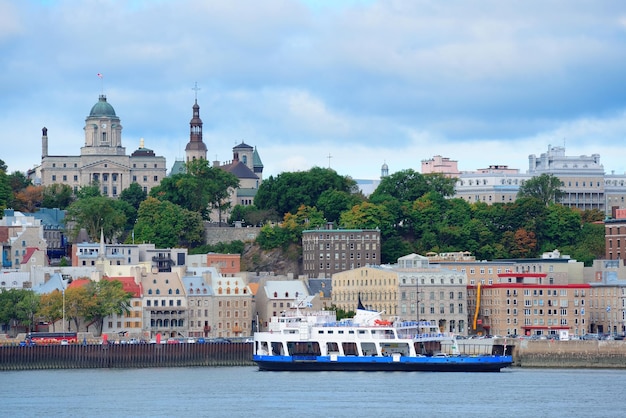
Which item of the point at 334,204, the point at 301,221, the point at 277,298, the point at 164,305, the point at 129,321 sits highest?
the point at 334,204

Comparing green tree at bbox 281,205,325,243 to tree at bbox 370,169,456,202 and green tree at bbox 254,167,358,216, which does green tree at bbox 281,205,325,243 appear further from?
tree at bbox 370,169,456,202

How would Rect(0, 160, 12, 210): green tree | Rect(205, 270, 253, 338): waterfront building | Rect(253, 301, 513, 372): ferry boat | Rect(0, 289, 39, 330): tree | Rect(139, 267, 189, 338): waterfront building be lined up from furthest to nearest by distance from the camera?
Rect(0, 160, 12, 210): green tree < Rect(205, 270, 253, 338): waterfront building < Rect(139, 267, 189, 338): waterfront building < Rect(0, 289, 39, 330): tree < Rect(253, 301, 513, 372): ferry boat

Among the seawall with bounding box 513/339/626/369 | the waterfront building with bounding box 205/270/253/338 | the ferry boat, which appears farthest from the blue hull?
→ the waterfront building with bounding box 205/270/253/338

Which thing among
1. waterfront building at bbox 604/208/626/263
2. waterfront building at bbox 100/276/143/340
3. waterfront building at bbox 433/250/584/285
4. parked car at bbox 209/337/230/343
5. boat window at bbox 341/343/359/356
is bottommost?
boat window at bbox 341/343/359/356

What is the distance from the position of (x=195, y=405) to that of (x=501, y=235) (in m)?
74.0

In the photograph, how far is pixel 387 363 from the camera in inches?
5113

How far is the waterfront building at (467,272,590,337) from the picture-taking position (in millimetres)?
152375

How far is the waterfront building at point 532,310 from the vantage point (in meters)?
152

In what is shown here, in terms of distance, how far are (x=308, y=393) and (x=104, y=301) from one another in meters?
33.4

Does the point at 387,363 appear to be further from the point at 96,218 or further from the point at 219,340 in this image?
the point at 96,218

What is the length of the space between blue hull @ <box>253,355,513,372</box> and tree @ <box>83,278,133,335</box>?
1715cm

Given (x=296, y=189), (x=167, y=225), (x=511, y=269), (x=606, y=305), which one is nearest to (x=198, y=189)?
(x=296, y=189)

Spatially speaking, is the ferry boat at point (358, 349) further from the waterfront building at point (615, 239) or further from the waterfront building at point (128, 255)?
the waterfront building at point (615, 239)

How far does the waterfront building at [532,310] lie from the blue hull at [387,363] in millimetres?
21226
